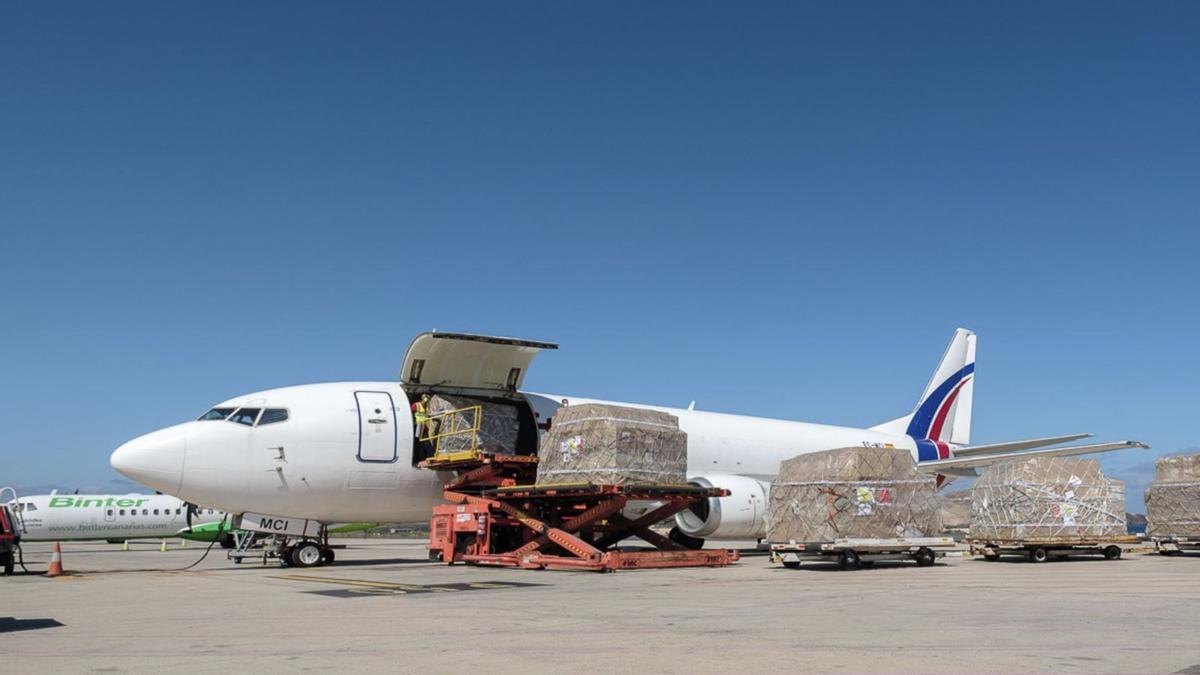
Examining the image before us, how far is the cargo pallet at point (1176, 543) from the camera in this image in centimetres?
2371

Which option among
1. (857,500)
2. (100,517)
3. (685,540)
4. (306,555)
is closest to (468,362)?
(306,555)

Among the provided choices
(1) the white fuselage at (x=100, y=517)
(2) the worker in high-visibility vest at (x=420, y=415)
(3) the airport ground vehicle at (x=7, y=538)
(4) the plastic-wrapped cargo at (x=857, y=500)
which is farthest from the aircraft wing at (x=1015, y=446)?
(1) the white fuselage at (x=100, y=517)

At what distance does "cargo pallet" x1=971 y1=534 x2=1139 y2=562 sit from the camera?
21125 millimetres

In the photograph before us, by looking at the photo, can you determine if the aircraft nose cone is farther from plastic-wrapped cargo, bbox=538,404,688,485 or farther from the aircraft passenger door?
plastic-wrapped cargo, bbox=538,404,688,485

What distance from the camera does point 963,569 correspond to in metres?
18.6

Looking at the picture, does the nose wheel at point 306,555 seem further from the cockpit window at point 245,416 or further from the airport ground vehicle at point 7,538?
the airport ground vehicle at point 7,538

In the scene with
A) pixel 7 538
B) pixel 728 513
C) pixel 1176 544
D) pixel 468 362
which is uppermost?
pixel 468 362

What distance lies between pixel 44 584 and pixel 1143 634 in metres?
16.0

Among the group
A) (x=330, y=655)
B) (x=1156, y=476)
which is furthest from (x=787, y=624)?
(x=1156, y=476)

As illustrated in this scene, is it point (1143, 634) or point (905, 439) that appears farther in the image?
point (905, 439)

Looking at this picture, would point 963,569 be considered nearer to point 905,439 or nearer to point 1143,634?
point 1143,634

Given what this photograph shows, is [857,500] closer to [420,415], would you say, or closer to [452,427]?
[452,427]

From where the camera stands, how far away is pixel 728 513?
22578 millimetres

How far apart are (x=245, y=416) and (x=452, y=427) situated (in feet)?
13.6
